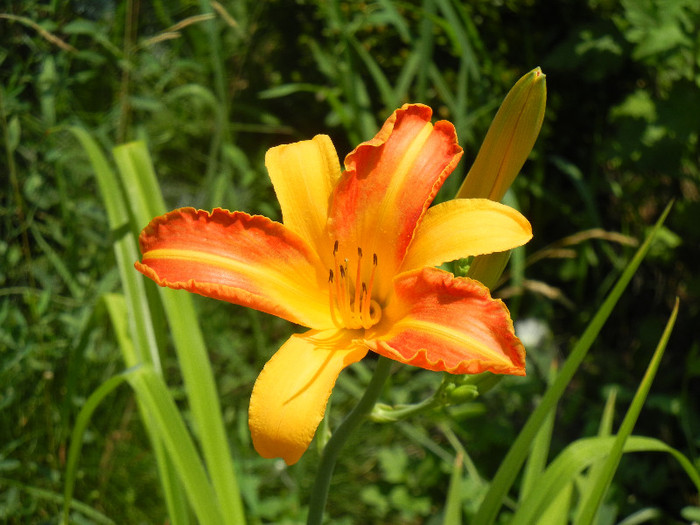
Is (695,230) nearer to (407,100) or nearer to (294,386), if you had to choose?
(407,100)

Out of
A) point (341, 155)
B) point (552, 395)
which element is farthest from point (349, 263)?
point (341, 155)

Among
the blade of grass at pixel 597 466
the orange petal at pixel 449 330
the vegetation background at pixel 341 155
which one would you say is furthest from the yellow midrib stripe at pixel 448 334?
the vegetation background at pixel 341 155

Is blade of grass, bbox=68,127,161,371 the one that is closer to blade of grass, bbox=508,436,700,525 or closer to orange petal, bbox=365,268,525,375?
orange petal, bbox=365,268,525,375

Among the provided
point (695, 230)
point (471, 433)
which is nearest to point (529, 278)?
point (695, 230)

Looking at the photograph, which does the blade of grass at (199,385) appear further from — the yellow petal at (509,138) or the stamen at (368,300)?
the yellow petal at (509,138)

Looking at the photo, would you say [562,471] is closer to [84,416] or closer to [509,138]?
[509,138]
